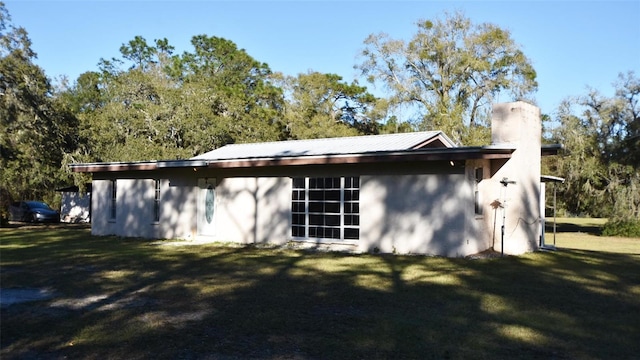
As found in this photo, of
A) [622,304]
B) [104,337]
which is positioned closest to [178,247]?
[104,337]

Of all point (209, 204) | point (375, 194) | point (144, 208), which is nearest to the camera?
point (375, 194)

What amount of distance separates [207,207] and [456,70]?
22749 mm

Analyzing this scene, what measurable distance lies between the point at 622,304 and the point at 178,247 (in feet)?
38.8

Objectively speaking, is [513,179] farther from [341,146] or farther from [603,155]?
[603,155]

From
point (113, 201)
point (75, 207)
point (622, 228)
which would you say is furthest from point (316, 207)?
point (75, 207)

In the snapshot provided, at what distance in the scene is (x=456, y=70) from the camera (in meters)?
34.7

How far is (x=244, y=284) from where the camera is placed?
941 centimetres

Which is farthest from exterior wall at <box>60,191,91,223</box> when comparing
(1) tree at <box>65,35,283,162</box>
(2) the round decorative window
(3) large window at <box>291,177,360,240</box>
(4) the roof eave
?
(3) large window at <box>291,177,360,240</box>


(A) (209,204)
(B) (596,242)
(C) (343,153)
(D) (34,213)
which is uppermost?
(C) (343,153)

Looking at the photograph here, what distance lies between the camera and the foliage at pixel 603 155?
2720 cm

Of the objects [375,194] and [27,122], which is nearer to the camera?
[375,194]

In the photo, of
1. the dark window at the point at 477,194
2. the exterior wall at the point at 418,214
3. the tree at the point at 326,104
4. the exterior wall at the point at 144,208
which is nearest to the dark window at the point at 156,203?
the exterior wall at the point at 144,208

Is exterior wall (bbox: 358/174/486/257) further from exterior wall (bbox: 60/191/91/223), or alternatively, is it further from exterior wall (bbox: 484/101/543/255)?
exterior wall (bbox: 60/191/91/223)

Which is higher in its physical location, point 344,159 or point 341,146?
point 341,146
